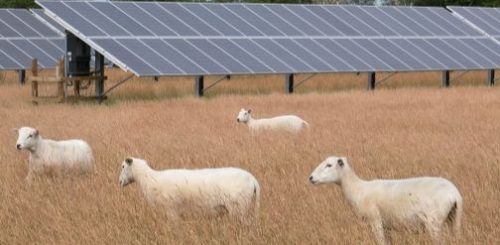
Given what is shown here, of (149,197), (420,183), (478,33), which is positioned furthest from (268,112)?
(478,33)

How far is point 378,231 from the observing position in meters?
6.94

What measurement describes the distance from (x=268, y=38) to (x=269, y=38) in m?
0.04

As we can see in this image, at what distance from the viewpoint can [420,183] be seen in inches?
272

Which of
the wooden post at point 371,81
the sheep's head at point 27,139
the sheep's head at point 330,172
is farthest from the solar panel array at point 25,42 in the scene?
the sheep's head at point 330,172

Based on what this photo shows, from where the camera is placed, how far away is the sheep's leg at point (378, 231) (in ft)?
22.4

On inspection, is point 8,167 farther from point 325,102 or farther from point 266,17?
point 266,17

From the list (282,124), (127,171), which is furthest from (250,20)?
(127,171)

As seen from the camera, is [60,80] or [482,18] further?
[482,18]

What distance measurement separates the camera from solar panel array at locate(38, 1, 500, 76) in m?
25.4

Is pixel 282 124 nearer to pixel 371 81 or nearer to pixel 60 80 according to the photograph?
pixel 60 80

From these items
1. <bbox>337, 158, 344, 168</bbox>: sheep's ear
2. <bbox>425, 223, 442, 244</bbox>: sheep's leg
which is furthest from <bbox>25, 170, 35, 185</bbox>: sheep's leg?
<bbox>425, 223, 442, 244</bbox>: sheep's leg

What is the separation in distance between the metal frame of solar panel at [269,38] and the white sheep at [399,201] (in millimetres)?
16161

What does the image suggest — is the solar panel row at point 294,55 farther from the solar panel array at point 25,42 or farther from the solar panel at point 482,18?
the solar panel array at point 25,42

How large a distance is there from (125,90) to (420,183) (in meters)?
22.2
